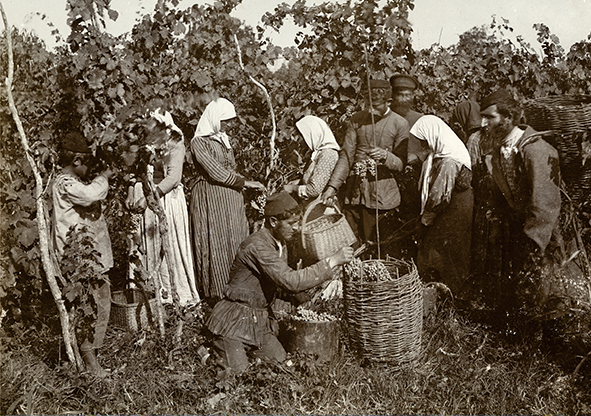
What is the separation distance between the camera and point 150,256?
5.54 m

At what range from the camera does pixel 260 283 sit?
4.65 m

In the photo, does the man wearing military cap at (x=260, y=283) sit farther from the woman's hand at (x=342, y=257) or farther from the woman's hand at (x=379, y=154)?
the woman's hand at (x=379, y=154)

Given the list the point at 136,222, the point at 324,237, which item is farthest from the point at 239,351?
the point at 136,222

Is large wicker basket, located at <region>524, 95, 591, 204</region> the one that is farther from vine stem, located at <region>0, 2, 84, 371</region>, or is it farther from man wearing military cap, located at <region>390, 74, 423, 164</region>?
vine stem, located at <region>0, 2, 84, 371</region>

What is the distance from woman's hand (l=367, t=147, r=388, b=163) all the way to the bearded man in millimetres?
934

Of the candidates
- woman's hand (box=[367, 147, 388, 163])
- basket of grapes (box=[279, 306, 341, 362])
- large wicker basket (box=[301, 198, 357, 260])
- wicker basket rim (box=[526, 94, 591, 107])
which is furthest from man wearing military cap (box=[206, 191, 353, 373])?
wicker basket rim (box=[526, 94, 591, 107])

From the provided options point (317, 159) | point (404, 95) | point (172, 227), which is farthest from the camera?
point (404, 95)

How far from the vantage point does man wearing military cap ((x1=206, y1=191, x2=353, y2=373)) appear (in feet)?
14.4

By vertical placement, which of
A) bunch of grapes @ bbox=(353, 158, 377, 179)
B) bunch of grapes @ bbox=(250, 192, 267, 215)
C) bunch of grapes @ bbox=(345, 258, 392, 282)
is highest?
bunch of grapes @ bbox=(353, 158, 377, 179)

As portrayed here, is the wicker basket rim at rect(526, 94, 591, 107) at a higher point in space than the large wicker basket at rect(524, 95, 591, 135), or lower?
higher

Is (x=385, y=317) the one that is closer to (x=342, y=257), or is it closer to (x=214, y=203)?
(x=342, y=257)

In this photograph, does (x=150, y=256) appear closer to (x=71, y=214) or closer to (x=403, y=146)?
(x=71, y=214)

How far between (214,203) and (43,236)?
6.01 ft

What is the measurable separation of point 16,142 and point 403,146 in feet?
12.7
